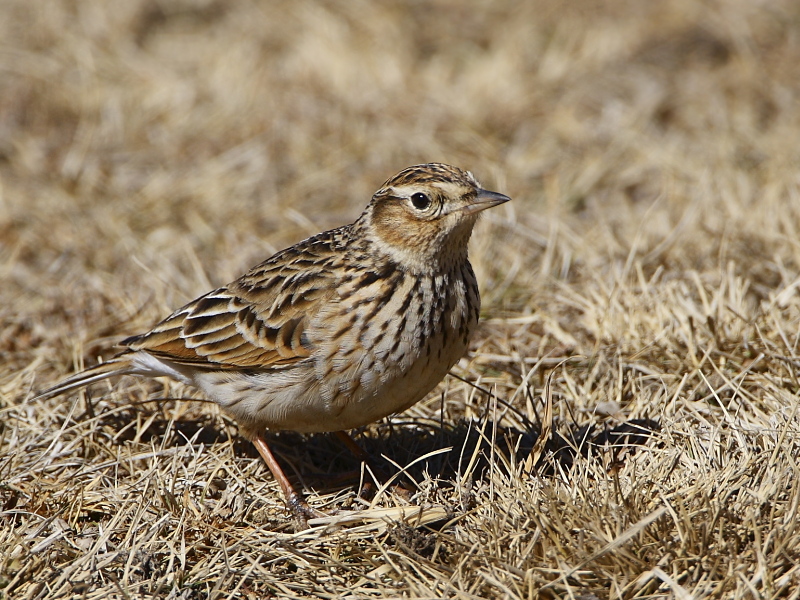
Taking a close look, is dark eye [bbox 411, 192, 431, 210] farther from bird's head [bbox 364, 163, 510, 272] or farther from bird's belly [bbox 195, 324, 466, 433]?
bird's belly [bbox 195, 324, 466, 433]

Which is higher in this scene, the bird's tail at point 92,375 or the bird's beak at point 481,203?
the bird's beak at point 481,203

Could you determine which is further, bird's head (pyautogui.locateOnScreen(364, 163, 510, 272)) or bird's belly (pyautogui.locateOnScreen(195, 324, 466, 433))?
bird's head (pyautogui.locateOnScreen(364, 163, 510, 272))

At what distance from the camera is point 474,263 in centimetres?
715

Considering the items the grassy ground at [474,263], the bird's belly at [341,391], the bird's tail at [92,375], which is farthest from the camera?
the bird's tail at [92,375]

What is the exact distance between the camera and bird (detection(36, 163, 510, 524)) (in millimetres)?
4652

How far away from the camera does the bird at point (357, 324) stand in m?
4.65

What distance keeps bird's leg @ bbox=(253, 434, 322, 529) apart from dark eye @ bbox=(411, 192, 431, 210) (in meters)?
1.44

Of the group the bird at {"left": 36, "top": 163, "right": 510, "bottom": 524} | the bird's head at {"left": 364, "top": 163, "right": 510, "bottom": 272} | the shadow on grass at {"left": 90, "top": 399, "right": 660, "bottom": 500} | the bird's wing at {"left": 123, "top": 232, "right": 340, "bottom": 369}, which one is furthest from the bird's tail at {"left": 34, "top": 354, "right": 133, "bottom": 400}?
the bird's head at {"left": 364, "top": 163, "right": 510, "bottom": 272}

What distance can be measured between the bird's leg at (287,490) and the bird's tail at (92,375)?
0.89m

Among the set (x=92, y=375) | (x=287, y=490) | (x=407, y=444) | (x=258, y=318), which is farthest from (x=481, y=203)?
(x=92, y=375)

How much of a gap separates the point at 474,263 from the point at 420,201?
242cm

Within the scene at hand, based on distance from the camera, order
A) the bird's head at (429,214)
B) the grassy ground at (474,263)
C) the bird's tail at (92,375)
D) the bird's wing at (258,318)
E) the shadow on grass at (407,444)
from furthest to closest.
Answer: the bird's tail at (92,375) → the shadow on grass at (407,444) → the bird's wing at (258,318) → the bird's head at (429,214) → the grassy ground at (474,263)

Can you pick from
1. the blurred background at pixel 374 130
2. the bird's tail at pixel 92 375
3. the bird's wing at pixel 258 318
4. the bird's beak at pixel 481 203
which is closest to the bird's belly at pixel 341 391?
the bird's wing at pixel 258 318

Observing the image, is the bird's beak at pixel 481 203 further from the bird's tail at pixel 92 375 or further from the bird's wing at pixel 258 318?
the bird's tail at pixel 92 375
